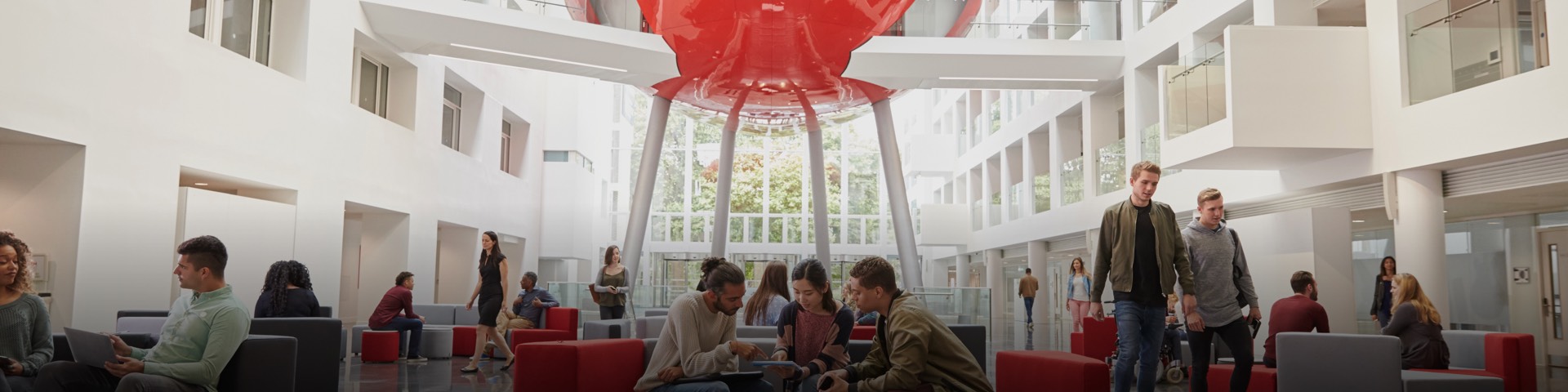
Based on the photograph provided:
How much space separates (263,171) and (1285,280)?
1206 centimetres

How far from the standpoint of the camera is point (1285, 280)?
1233 centimetres

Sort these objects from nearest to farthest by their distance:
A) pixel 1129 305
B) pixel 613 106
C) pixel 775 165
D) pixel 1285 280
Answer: pixel 1129 305 < pixel 1285 280 < pixel 613 106 < pixel 775 165

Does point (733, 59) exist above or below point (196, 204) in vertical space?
above

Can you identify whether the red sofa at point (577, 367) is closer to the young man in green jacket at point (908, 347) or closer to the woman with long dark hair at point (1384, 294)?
the young man in green jacket at point (908, 347)

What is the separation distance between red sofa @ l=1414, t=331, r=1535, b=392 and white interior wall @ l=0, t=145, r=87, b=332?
1081cm

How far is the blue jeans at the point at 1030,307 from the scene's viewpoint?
2276cm

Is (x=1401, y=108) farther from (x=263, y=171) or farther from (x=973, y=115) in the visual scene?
(x=973, y=115)

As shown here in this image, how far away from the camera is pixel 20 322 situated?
4930mm

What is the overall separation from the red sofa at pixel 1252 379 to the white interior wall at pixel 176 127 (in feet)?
30.0

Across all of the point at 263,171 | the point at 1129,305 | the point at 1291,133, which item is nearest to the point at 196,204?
the point at 263,171

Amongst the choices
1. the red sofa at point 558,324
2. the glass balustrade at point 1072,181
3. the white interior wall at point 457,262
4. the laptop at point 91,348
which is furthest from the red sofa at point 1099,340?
the white interior wall at point 457,262

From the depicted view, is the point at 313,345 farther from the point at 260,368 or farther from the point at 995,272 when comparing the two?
the point at 995,272

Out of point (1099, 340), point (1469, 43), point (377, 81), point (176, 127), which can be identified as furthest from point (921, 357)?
point (377, 81)

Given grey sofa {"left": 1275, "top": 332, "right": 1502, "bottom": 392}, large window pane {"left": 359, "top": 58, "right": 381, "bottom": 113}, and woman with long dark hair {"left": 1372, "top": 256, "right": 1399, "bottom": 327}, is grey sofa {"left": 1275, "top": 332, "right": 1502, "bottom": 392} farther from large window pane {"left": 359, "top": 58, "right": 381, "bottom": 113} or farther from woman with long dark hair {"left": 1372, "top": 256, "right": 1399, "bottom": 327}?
large window pane {"left": 359, "top": 58, "right": 381, "bottom": 113}
